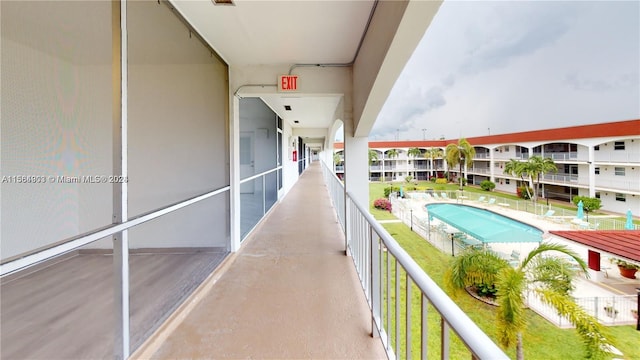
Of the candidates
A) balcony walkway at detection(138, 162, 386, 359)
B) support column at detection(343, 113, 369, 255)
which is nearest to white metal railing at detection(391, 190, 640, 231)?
support column at detection(343, 113, 369, 255)

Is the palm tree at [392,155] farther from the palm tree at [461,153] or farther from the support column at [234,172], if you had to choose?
the support column at [234,172]

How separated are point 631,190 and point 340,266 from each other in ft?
17.4

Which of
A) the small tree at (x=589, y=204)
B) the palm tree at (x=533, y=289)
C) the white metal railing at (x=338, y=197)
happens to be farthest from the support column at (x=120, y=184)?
the small tree at (x=589, y=204)

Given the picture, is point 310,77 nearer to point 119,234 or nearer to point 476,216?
point 119,234

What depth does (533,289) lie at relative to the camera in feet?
11.4

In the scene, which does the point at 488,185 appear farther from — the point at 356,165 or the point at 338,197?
the point at 356,165

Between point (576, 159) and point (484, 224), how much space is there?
167 inches

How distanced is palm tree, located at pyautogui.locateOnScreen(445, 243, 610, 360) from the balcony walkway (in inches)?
103

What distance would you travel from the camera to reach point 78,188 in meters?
1.45

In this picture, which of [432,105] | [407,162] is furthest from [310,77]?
[432,105]

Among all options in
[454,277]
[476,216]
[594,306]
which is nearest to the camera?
[594,306]

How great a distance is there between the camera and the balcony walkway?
1.56 metres

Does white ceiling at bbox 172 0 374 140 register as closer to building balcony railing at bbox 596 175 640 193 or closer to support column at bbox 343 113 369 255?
support column at bbox 343 113 369 255

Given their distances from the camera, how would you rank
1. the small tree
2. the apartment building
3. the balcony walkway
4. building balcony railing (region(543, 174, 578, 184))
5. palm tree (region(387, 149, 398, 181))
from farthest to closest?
1. palm tree (region(387, 149, 398, 181))
2. building balcony railing (region(543, 174, 578, 184))
3. the small tree
4. the apartment building
5. the balcony walkway
